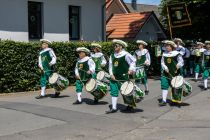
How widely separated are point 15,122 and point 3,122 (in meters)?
0.27

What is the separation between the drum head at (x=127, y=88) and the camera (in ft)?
38.6

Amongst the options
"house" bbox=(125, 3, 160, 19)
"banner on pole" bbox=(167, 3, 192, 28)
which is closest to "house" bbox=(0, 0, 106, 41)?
"banner on pole" bbox=(167, 3, 192, 28)

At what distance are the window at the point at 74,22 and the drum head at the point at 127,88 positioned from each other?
12.5 metres

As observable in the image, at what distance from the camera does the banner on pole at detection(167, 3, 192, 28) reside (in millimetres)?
22016

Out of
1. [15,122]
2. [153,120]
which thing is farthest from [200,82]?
[15,122]

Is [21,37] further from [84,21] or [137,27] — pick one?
[137,27]

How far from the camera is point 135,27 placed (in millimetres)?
31672

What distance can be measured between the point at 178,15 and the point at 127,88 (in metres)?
11.3

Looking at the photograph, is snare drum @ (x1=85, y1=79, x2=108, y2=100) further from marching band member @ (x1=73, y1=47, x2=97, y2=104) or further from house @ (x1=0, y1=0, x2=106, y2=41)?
house @ (x1=0, y1=0, x2=106, y2=41)

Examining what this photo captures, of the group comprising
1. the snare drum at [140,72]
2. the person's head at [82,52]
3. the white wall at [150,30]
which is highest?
the white wall at [150,30]

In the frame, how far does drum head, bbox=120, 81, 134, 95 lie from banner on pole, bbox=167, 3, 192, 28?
10.8 meters

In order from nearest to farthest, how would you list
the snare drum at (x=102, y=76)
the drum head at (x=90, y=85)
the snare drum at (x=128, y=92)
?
the snare drum at (x=128, y=92), the drum head at (x=90, y=85), the snare drum at (x=102, y=76)

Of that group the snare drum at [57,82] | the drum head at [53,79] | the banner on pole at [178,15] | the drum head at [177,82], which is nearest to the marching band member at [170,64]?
the drum head at [177,82]

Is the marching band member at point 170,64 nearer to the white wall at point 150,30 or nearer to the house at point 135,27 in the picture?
the house at point 135,27
